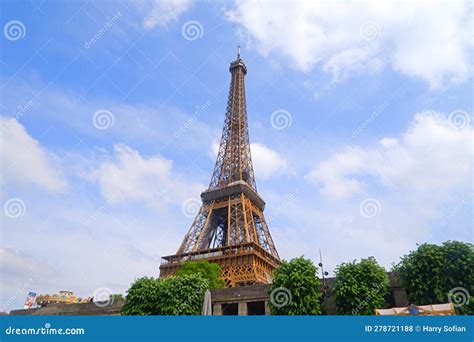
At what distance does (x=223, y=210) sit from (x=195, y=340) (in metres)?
46.9

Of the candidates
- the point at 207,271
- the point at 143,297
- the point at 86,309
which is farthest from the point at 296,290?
the point at 86,309

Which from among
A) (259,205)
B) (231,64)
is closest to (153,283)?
(259,205)

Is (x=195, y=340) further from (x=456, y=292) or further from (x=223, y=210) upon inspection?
(x=223, y=210)

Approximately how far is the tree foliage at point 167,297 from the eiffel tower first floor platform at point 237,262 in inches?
630

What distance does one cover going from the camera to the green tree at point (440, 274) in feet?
68.6

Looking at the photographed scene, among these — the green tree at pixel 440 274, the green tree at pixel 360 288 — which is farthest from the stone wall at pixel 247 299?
the green tree at pixel 440 274

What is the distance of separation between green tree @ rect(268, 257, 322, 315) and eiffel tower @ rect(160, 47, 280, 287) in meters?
18.6

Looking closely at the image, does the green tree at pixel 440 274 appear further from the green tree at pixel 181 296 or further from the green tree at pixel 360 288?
the green tree at pixel 181 296

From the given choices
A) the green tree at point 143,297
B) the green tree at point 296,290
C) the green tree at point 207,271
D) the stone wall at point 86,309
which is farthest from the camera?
the green tree at point 207,271

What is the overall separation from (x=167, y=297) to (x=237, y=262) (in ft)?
65.5

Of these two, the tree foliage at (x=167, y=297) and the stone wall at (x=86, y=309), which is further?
the stone wall at (x=86, y=309)

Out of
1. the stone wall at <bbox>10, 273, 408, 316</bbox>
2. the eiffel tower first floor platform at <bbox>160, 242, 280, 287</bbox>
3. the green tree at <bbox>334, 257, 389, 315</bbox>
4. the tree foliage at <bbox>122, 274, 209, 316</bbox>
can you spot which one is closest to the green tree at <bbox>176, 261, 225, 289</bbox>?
the eiffel tower first floor platform at <bbox>160, 242, 280, 287</bbox>

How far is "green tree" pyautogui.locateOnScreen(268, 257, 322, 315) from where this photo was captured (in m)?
23.2

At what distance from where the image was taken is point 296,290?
2348 cm
